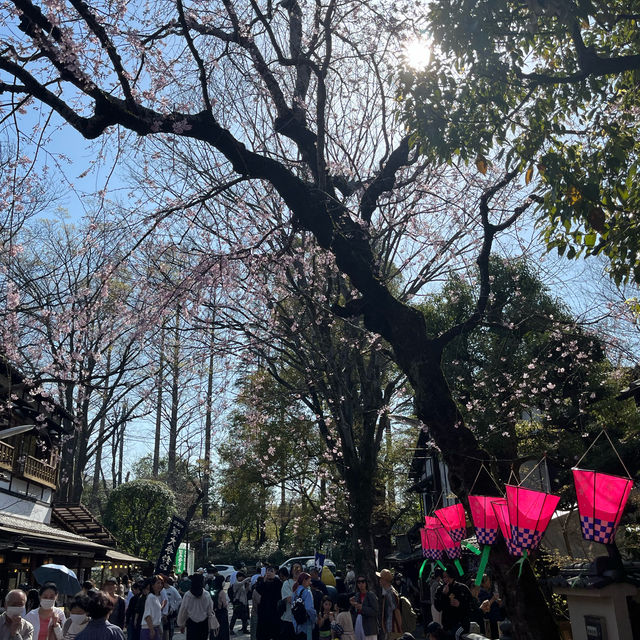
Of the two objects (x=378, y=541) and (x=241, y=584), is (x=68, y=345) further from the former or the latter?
(x=378, y=541)

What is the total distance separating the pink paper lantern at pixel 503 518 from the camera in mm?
7216

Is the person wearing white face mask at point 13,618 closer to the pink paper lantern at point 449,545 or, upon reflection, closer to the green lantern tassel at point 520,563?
the green lantern tassel at point 520,563

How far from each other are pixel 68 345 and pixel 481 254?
20520 mm

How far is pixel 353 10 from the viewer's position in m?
9.91

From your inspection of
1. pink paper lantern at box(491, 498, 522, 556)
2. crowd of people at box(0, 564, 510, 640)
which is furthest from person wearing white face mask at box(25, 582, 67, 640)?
pink paper lantern at box(491, 498, 522, 556)

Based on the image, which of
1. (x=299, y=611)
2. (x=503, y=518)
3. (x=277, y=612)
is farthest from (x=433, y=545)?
(x=503, y=518)

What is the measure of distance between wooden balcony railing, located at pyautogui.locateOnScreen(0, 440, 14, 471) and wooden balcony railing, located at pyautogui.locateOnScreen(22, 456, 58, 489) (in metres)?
1.10

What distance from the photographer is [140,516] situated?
30234mm

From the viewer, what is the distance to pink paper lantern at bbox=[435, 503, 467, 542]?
1095 cm

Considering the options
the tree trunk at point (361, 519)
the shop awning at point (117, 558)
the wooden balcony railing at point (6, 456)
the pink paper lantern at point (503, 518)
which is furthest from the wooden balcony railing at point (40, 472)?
the pink paper lantern at point (503, 518)

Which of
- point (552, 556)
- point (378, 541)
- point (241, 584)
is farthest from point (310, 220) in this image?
point (378, 541)

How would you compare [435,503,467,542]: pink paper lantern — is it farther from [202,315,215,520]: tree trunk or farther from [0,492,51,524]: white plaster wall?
[0,492,51,524]: white plaster wall

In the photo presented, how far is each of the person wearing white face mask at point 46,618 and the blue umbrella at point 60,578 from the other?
3.36m

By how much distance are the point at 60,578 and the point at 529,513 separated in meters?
8.16
